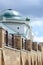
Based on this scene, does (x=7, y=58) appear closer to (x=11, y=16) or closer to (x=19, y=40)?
(x=19, y=40)

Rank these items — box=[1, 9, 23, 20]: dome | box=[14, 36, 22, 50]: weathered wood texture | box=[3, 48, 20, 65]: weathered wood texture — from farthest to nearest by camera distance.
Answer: box=[1, 9, 23, 20]: dome → box=[14, 36, 22, 50]: weathered wood texture → box=[3, 48, 20, 65]: weathered wood texture

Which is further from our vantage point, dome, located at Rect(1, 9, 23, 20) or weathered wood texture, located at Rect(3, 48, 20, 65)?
dome, located at Rect(1, 9, 23, 20)

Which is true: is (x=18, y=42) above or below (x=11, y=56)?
above

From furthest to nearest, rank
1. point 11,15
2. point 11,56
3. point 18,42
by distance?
point 11,15, point 18,42, point 11,56

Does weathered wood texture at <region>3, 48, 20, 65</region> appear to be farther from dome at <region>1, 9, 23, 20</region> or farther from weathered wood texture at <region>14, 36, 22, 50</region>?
dome at <region>1, 9, 23, 20</region>

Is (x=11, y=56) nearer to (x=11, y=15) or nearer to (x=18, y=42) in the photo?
(x=18, y=42)

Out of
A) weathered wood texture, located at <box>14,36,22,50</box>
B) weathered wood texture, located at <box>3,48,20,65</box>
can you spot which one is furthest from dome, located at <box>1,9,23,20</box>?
weathered wood texture, located at <box>3,48,20,65</box>

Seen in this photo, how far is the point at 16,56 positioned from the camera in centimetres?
2228

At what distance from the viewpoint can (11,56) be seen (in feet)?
67.4

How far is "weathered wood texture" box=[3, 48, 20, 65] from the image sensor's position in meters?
19.0

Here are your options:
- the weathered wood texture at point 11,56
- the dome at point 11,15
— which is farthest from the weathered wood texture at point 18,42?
the dome at point 11,15

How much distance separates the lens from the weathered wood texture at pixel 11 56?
1897cm

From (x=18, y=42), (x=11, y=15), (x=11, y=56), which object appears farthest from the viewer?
(x=11, y=15)

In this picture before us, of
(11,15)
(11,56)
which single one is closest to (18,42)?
(11,56)
